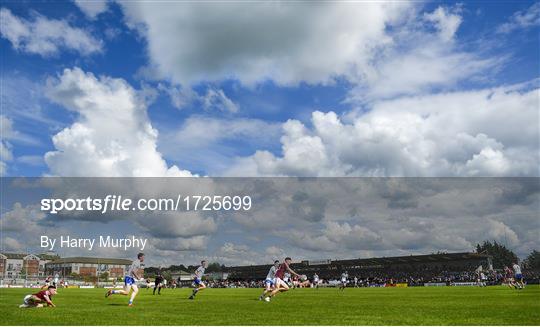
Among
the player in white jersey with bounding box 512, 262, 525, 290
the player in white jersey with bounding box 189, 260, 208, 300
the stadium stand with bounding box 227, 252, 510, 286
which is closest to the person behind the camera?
the player in white jersey with bounding box 189, 260, 208, 300

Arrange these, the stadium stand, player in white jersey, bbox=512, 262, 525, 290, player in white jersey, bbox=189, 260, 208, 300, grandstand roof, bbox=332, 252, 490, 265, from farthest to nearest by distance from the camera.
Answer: grandstand roof, bbox=332, 252, 490, 265, the stadium stand, player in white jersey, bbox=512, 262, 525, 290, player in white jersey, bbox=189, 260, 208, 300

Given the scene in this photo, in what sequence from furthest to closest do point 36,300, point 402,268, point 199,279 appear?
point 402,268
point 199,279
point 36,300

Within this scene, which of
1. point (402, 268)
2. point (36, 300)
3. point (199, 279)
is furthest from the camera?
point (402, 268)

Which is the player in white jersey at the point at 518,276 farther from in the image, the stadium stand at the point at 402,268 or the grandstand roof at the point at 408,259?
the grandstand roof at the point at 408,259

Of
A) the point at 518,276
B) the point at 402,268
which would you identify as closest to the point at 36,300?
the point at 518,276

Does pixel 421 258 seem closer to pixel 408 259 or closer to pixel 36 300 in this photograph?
pixel 408 259

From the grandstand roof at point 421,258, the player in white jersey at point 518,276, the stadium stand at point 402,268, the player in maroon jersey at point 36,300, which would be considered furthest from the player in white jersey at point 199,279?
the grandstand roof at point 421,258

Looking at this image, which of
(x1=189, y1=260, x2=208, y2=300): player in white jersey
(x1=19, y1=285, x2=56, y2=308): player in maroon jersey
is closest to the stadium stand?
(x1=189, y1=260, x2=208, y2=300): player in white jersey

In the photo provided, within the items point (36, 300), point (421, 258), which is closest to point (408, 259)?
point (421, 258)

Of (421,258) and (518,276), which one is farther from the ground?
(421,258)

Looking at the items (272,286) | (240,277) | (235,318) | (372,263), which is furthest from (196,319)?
(240,277)

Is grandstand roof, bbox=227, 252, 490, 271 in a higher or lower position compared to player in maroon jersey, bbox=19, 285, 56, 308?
higher

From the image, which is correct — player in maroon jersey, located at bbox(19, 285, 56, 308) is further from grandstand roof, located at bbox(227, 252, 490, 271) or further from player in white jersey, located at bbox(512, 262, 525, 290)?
grandstand roof, located at bbox(227, 252, 490, 271)

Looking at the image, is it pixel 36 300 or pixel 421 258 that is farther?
pixel 421 258
